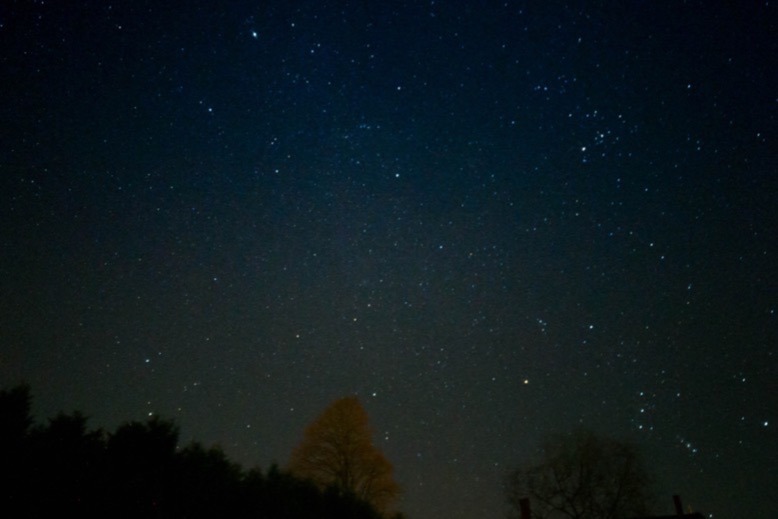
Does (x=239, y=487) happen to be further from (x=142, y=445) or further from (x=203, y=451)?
(x=142, y=445)

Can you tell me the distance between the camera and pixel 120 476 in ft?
22.3

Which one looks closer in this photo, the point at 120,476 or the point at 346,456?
the point at 120,476

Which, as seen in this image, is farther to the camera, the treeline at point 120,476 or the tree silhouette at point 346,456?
the tree silhouette at point 346,456

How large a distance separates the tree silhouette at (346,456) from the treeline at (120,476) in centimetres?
1821

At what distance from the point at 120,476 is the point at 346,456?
68.7ft

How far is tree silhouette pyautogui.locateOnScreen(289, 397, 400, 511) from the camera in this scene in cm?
2602

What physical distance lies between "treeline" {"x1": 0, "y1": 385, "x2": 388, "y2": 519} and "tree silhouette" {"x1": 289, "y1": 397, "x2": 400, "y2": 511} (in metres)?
18.2

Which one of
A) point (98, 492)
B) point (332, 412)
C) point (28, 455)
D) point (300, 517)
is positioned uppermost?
point (332, 412)

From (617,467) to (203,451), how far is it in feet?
95.1

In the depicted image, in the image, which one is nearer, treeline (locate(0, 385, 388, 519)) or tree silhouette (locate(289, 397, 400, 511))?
treeline (locate(0, 385, 388, 519))

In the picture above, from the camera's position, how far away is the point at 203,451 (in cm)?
808

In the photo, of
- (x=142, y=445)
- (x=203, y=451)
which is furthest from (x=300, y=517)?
(x=142, y=445)

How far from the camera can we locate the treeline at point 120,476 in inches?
231

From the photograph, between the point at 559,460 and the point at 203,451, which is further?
the point at 559,460
